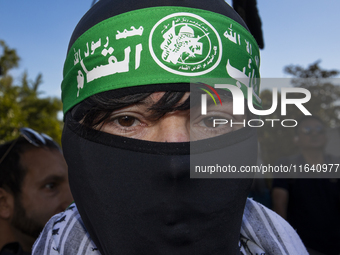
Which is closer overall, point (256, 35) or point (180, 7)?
point (180, 7)

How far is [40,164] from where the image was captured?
223 cm

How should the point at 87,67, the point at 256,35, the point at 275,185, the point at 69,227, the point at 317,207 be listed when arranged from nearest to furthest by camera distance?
the point at 87,67, the point at 69,227, the point at 256,35, the point at 317,207, the point at 275,185

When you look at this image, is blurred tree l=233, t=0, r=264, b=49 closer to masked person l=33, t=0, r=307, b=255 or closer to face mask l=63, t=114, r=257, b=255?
masked person l=33, t=0, r=307, b=255

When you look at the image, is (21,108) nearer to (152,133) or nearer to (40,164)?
(40,164)

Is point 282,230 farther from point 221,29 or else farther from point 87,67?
point 87,67

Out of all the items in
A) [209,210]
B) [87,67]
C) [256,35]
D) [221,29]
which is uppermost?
[256,35]

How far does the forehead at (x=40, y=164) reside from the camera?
2191 millimetres

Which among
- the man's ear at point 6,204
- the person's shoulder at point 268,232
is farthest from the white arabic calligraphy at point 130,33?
the man's ear at point 6,204

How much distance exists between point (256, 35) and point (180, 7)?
2.60ft

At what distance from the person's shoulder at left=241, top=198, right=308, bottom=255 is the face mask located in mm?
274

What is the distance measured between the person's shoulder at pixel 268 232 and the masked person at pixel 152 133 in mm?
266

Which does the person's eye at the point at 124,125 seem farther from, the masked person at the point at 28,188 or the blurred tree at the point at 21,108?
the blurred tree at the point at 21,108

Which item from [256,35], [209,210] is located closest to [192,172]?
[209,210]

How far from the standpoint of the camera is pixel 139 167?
37.6 inches
